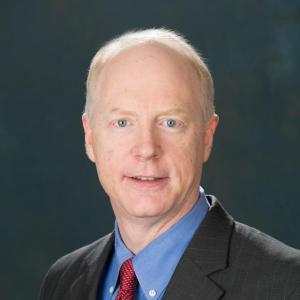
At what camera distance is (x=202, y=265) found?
3283 mm

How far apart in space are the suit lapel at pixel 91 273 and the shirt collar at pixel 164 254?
0.31m

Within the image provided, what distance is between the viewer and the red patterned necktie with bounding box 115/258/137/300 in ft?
11.1

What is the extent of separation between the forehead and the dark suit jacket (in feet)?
1.78

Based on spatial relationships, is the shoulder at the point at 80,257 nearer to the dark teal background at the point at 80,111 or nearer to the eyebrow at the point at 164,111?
the eyebrow at the point at 164,111

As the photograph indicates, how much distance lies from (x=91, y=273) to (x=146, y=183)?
0.63 metres

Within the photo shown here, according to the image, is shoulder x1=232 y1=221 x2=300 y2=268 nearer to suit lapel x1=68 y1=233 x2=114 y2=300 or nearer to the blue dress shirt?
the blue dress shirt

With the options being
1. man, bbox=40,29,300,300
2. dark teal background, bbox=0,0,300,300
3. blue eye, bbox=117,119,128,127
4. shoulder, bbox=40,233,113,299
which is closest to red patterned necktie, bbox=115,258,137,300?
man, bbox=40,29,300,300

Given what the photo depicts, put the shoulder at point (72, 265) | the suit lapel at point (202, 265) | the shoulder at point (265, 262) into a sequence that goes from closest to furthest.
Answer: the shoulder at point (265, 262) → the suit lapel at point (202, 265) → the shoulder at point (72, 265)

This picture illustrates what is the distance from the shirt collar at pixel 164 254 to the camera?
11.0 feet

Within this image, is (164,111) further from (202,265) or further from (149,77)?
(202,265)

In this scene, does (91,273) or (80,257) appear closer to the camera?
(91,273)

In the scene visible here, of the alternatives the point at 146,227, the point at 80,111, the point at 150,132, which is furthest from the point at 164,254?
the point at 80,111

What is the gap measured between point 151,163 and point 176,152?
0.44ft

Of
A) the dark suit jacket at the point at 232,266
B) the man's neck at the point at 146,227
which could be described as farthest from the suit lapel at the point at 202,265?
the man's neck at the point at 146,227
